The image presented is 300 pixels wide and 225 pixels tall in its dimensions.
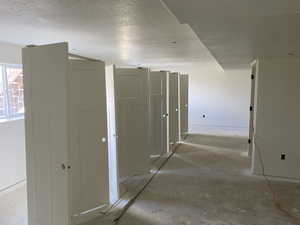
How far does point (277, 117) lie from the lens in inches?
165

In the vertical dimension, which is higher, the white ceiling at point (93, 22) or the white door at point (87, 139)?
the white ceiling at point (93, 22)

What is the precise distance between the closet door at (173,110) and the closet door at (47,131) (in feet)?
12.9

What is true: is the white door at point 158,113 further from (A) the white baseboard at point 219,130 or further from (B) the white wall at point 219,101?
(B) the white wall at point 219,101

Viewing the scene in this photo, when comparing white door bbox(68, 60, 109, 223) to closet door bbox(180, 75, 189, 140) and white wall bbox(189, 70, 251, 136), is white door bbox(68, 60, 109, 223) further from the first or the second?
white wall bbox(189, 70, 251, 136)

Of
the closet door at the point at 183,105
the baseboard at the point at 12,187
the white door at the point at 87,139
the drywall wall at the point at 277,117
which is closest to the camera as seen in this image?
the white door at the point at 87,139

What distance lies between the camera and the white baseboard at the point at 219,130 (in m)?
7.95

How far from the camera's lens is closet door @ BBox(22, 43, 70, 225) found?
2092mm

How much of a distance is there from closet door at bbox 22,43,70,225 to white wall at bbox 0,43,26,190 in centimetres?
172

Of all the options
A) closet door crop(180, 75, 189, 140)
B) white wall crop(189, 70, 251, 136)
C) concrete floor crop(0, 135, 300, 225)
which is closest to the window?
concrete floor crop(0, 135, 300, 225)

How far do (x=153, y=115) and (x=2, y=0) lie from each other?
363 cm

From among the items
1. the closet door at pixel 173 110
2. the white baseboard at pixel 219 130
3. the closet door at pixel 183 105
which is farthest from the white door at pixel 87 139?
the white baseboard at pixel 219 130

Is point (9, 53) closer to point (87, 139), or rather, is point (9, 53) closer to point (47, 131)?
point (87, 139)

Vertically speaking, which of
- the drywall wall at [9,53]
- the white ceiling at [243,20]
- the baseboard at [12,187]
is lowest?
the baseboard at [12,187]

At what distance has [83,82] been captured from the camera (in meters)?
2.68
